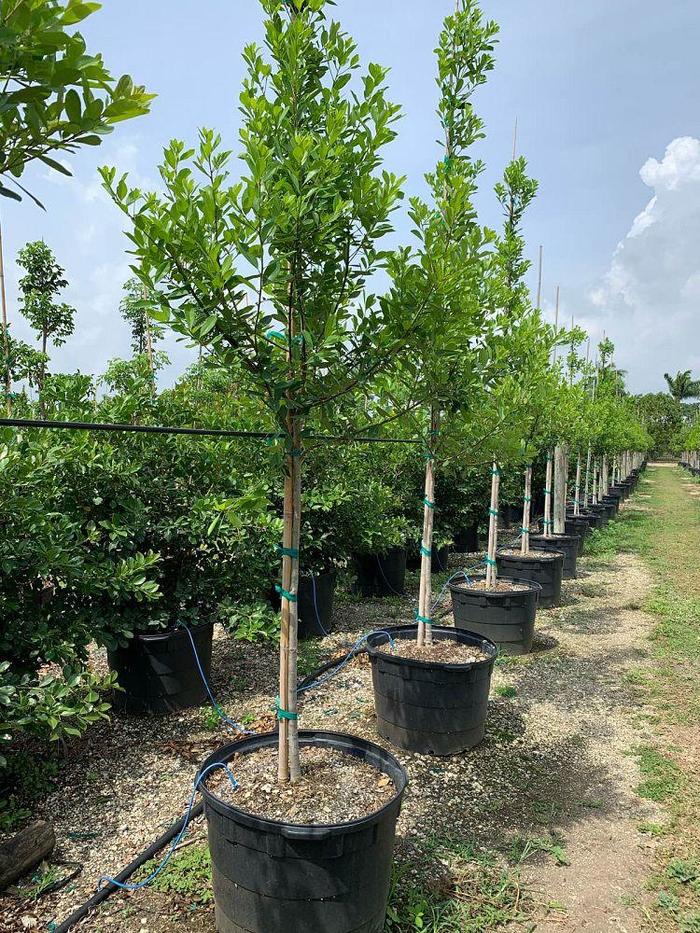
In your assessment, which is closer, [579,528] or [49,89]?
[49,89]

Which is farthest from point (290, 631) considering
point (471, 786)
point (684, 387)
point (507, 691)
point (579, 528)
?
point (684, 387)

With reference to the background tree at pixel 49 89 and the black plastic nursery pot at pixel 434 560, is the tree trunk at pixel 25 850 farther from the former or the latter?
the black plastic nursery pot at pixel 434 560

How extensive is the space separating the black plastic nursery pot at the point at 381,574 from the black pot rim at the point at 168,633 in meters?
3.81

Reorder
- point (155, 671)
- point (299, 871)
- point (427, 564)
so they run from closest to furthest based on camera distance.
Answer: point (299, 871) < point (155, 671) < point (427, 564)

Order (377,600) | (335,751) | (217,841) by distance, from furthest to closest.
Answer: (377,600) < (335,751) < (217,841)

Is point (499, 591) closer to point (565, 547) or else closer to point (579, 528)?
point (565, 547)

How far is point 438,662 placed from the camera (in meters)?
4.04

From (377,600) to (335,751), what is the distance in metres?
5.32

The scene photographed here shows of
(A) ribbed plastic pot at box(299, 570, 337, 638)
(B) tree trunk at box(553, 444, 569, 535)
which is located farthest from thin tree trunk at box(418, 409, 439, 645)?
(B) tree trunk at box(553, 444, 569, 535)

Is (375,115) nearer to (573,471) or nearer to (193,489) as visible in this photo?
(193,489)

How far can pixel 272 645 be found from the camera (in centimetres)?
597

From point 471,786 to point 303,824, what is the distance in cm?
182

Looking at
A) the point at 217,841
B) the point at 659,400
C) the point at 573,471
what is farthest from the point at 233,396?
the point at 659,400

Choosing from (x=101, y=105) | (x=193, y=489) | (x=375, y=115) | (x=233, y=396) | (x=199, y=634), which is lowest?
(x=199, y=634)
